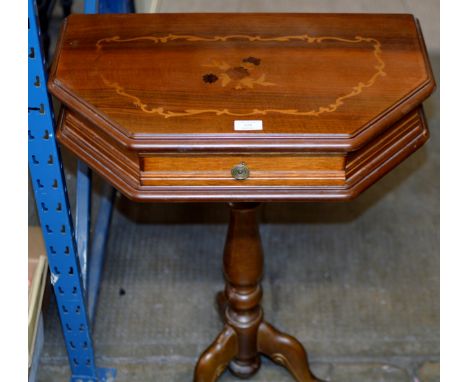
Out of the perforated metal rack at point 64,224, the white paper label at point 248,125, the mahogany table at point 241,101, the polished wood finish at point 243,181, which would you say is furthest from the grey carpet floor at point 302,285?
the white paper label at point 248,125

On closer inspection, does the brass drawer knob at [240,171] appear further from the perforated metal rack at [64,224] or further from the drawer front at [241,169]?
the perforated metal rack at [64,224]

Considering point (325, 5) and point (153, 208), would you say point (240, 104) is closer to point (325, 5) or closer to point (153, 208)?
point (325, 5)

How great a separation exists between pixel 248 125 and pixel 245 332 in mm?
681

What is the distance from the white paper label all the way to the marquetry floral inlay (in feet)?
0.08

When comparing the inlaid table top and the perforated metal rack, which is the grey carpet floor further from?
the inlaid table top

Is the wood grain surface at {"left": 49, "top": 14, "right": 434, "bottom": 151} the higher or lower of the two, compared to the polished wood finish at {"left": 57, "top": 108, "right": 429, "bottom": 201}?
→ higher

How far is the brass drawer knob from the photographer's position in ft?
4.47

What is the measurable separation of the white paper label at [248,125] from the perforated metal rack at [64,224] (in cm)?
35

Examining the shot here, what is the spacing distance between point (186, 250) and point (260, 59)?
916mm

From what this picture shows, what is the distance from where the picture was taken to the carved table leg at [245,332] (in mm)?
1741

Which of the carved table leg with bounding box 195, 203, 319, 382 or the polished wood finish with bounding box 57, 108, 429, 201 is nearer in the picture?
the polished wood finish with bounding box 57, 108, 429, 201

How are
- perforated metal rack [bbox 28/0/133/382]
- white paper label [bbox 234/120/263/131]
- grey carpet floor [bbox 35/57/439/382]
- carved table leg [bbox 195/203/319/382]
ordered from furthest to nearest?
grey carpet floor [bbox 35/57/439/382] < carved table leg [bbox 195/203/319/382] < perforated metal rack [bbox 28/0/133/382] < white paper label [bbox 234/120/263/131]

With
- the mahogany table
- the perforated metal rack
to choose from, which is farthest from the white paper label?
the perforated metal rack

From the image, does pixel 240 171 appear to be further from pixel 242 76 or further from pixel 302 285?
pixel 302 285
